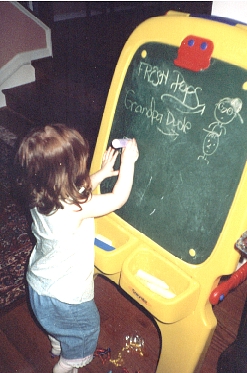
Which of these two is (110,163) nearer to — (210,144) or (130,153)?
(130,153)

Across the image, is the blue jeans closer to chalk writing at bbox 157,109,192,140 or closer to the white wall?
chalk writing at bbox 157,109,192,140

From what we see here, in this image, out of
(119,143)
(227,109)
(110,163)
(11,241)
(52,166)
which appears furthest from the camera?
(11,241)

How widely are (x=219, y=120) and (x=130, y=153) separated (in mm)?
297

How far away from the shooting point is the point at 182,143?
3.14 feet

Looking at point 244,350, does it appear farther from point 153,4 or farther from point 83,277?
point 153,4

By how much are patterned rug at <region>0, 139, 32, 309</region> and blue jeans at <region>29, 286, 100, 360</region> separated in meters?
0.54

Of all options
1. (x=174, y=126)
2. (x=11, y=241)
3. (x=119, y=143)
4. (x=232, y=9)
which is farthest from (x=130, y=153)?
(x=11, y=241)

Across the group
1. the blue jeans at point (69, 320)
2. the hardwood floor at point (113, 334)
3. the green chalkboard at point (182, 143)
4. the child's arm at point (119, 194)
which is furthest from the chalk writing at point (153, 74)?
the hardwood floor at point (113, 334)

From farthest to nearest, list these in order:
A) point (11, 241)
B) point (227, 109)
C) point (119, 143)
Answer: point (11, 241) → point (119, 143) → point (227, 109)

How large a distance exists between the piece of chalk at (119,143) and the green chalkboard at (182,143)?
0.04 metres

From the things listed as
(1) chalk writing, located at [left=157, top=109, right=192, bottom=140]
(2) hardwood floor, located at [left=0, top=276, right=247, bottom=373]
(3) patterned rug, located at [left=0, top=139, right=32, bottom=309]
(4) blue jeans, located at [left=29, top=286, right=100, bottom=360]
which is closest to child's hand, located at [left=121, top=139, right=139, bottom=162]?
(1) chalk writing, located at [left=157, top=109, right=192, bottom=140]

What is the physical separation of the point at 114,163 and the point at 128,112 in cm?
18

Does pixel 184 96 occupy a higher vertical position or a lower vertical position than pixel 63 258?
higher

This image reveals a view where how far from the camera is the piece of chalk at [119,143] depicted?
3.44 feet
